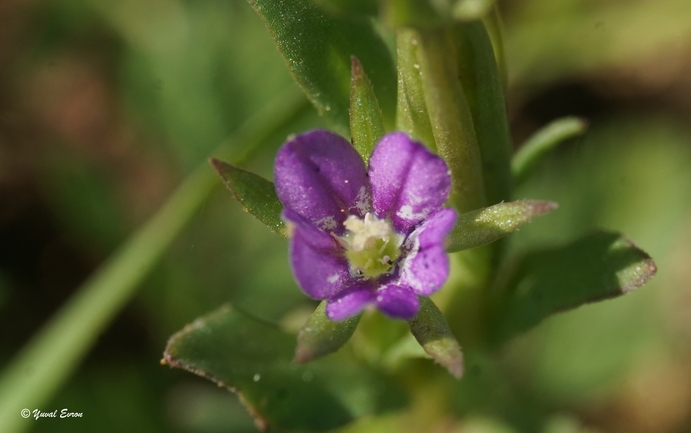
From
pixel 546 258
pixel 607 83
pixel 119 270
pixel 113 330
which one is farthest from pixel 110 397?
pixel 607 83

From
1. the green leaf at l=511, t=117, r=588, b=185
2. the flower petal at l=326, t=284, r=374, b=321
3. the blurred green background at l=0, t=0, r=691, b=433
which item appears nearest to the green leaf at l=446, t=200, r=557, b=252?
the flower petal at l=326, t=284, r=374, b=321

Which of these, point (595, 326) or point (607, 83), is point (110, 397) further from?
point (607, 83)

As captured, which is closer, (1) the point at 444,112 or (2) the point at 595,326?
(1) the point at 444,112

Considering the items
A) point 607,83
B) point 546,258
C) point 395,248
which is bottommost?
point 607,83

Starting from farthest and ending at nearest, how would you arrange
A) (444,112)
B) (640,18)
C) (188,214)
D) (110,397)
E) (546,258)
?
(640,18)
(110,397)
(188,214)
(546,258)
(444,112)

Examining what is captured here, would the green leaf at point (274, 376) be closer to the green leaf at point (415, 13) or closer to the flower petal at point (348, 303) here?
the flower petal at point (348, 303)
